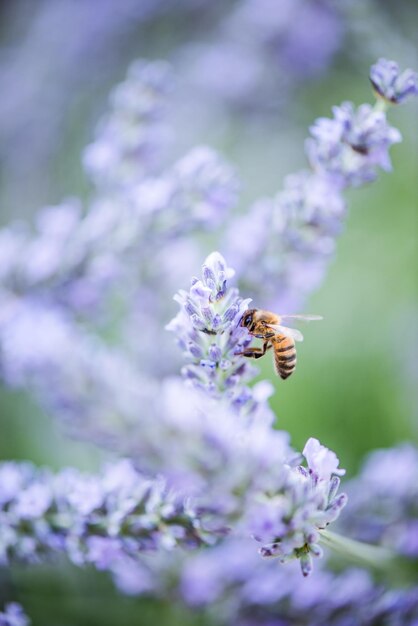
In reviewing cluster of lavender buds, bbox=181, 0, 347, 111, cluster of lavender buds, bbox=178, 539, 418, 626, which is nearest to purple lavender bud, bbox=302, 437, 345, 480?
cluster of lavender buds, bbox=178, 539, 418, 626

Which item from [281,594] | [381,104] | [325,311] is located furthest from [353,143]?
[325,311]

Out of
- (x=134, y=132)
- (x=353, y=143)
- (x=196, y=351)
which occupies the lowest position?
(x=196, y=351)

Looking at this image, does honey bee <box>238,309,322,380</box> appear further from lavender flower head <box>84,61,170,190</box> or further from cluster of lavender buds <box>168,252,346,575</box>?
lavender flower head <box>84,61,170,190</box>

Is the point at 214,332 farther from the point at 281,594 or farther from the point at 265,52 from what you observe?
the point at 265,52

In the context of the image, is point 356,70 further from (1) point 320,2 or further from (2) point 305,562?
(2) point 305,562

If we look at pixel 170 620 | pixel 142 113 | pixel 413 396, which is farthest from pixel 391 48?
pixel 170 620

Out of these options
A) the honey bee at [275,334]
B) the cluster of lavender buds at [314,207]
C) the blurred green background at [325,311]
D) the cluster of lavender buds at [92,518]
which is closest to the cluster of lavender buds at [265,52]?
the blurred green background at [325,311]
